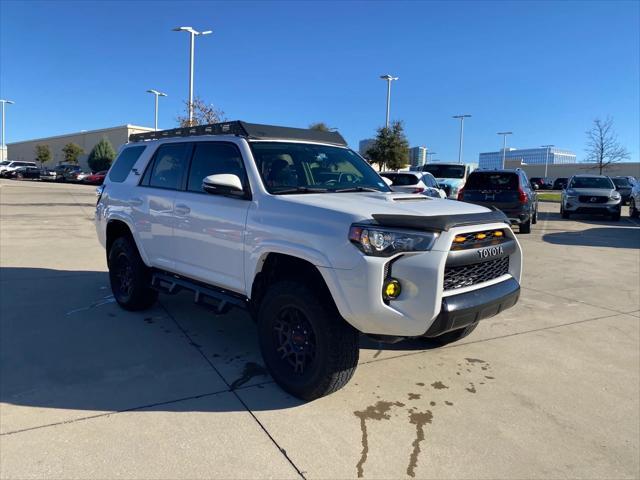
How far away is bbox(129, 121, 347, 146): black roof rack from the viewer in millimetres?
4254

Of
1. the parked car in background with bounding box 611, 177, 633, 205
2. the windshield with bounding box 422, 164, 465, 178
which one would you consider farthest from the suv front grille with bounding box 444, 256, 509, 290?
the parked car in background with bounding box 611, 177, 633, 205

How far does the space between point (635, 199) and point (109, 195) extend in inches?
802

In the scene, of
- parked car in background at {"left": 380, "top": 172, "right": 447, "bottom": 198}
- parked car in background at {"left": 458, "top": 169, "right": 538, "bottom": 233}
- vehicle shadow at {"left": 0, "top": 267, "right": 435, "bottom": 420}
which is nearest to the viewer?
vehicle shadow at {"left": 0, "top": 267, "right": 435, "bottom": 420}

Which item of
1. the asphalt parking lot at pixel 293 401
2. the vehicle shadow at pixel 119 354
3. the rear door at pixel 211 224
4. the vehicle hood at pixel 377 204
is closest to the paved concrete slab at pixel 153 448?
the asphalt parking lot at pixel 293 401

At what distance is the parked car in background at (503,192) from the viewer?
499 inches

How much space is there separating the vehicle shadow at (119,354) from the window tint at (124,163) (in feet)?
4.98

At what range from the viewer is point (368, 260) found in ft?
9.93

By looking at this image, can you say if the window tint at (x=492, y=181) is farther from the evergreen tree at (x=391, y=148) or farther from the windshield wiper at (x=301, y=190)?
the evergreen tree at (x=391, y=148)

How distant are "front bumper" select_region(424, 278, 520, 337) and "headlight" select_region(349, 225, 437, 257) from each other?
407mm

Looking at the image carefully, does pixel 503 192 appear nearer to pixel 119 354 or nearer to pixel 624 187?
pixel 119 354

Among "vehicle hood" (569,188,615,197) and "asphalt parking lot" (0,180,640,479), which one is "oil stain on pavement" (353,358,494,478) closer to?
"asphalt parking lot" (0,180,640,479)

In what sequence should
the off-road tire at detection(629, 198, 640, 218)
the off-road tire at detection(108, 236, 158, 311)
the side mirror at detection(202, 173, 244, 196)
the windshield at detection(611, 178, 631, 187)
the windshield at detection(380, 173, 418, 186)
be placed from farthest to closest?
the windshield at detection(611, 178, 631, 187), the off-road tire at detection(629, 198, 640, 218), the windshield at detection(380, 173, 418, 186), the off-road tire at detection(108, 236, 158, 311), the side mirror at detection(202, 173, 244, 196)

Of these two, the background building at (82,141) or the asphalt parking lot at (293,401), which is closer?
the asphalt parking lot at (293,401)

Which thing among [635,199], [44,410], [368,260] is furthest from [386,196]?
[635,199]
